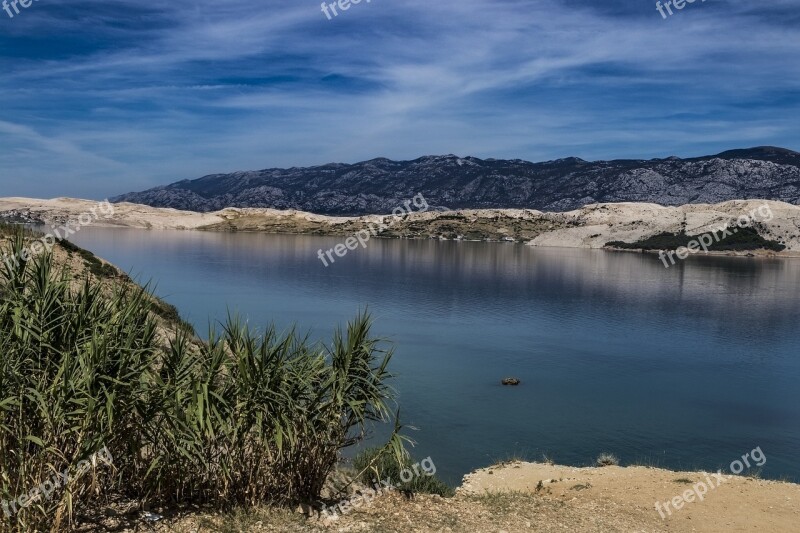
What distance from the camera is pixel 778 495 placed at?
17.8 meters

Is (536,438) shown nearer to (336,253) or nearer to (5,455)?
(5,455)

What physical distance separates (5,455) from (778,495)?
741 inches

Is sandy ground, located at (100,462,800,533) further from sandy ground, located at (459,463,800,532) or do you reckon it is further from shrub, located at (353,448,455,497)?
shrub, located at (353,448,455,497)

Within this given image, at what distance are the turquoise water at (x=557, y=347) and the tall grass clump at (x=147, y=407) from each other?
32.9 ft

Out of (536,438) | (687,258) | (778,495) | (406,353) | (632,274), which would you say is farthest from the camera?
(687,258)

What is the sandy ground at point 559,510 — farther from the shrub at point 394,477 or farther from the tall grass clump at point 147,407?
the tall grass clump at point 147,407

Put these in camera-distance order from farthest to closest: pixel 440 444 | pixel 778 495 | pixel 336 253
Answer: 1. pixel 336 253
2. pixel 440 444
3. pixel 778 495

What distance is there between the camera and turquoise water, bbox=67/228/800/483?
2766 cm

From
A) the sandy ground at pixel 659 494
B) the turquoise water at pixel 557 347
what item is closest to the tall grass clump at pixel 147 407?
the sandy ground at pixel 659 494

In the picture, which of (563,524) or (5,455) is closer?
(5,455)

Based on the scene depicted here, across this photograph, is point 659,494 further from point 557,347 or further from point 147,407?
point 557,347

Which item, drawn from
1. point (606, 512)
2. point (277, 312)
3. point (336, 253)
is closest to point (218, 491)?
point (606, 512)

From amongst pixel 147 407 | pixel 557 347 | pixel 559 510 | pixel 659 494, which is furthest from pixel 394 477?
pixel 557 347

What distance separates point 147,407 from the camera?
37.8ft
